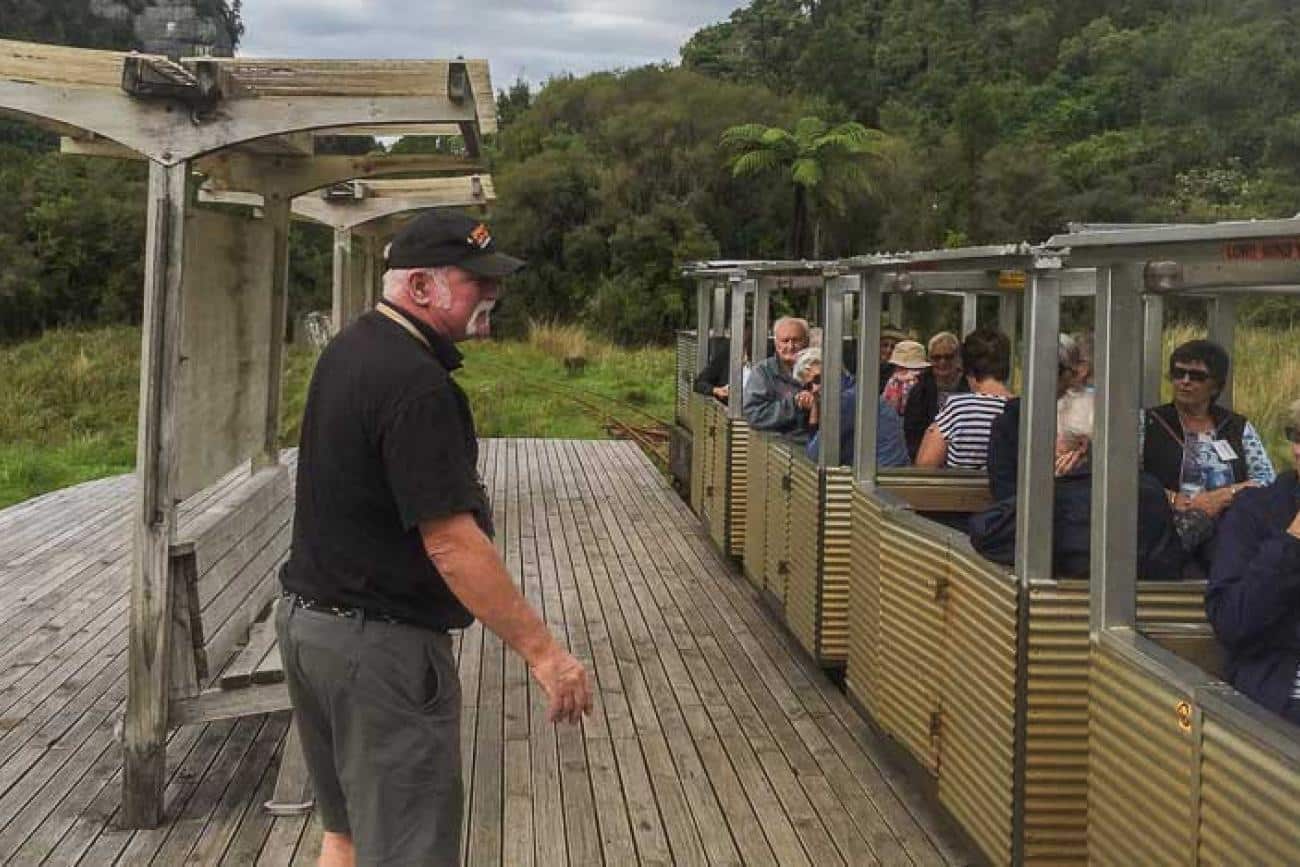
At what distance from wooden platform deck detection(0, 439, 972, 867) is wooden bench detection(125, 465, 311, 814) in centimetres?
28

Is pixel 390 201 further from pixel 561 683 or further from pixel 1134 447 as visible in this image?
pixel 561 683

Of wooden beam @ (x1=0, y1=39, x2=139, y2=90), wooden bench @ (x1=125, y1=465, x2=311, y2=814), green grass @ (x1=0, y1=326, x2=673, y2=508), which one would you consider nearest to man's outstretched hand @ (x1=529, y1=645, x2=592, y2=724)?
wooden bench @ (x1=125, y1=465, x2=311, y2=814)

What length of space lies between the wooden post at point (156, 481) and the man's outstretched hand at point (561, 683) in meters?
2.04

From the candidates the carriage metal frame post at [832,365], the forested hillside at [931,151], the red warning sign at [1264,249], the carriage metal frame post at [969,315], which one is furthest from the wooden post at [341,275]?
the forested hillside at [931,151]

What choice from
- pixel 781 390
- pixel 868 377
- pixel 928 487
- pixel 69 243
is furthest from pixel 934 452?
pixel 69 243

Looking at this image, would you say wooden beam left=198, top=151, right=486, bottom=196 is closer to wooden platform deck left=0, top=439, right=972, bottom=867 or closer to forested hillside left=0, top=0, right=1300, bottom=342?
wooden platform deck left=0, top=439, right=972, bottom=867

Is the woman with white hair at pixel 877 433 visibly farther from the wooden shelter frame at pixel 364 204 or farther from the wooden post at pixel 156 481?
the wooden shelter frame at pixel 364 204

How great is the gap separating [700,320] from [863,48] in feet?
216

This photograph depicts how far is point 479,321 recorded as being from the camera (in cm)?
317

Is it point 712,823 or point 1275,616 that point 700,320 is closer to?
point 712,823

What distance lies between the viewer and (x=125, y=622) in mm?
7297

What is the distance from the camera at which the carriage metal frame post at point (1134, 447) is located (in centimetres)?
267

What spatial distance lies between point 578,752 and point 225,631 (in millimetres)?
1235

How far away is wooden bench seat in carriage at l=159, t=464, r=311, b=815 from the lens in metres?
4.75
